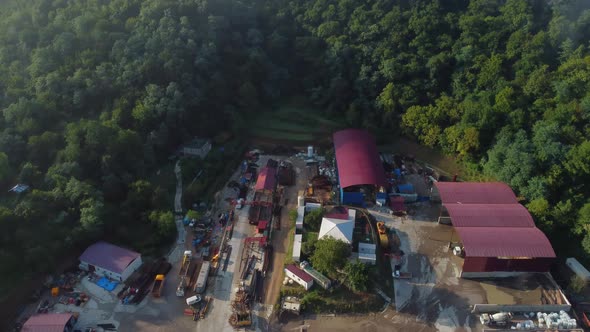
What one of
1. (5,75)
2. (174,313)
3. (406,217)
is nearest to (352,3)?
(406,217)

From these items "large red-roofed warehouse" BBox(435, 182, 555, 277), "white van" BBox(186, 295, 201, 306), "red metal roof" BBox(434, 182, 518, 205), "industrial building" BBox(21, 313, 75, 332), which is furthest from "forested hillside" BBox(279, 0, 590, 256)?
"industrial building" BBox(21, 313, 75, 332)

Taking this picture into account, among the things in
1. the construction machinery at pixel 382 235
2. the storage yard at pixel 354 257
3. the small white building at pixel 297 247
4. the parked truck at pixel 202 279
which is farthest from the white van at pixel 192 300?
the construction machinery at pixel 382 235

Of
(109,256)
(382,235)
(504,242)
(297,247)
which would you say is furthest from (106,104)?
(504,242)

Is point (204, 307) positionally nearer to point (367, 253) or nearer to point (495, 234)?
point (367, 253)

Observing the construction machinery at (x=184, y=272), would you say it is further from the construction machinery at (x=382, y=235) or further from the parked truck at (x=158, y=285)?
the construction machinery at (x=382, y=235)

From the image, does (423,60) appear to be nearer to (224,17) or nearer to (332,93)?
(332,93)

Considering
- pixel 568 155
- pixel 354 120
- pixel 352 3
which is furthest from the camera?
pixel 352 3
